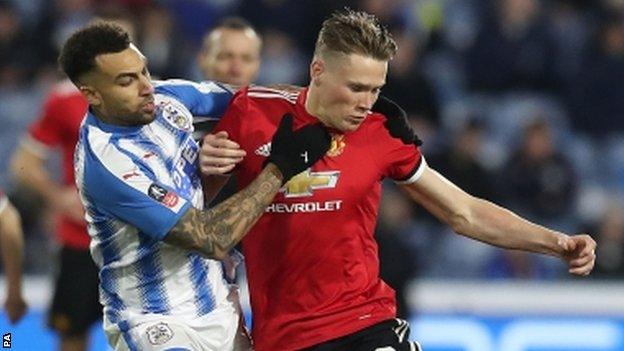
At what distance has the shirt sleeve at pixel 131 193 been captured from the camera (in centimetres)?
552

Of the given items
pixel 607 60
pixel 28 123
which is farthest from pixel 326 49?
pixel 607 60

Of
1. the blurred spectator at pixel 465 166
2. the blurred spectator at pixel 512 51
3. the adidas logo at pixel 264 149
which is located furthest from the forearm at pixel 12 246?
the blurred spectator at pixel 512 51

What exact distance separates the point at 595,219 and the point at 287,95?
6146mm

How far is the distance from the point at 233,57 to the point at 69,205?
3.78ft

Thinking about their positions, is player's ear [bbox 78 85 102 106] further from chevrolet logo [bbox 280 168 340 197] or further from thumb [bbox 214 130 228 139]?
chevrolet logo [bbox 280 168 340 197]

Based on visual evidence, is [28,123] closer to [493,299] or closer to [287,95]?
Result: [493,299]

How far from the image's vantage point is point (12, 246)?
7.23 m

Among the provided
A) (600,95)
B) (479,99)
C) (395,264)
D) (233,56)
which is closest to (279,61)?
(479,99)

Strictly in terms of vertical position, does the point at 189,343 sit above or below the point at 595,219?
above

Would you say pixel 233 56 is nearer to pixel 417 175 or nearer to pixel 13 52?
pixel 417 175

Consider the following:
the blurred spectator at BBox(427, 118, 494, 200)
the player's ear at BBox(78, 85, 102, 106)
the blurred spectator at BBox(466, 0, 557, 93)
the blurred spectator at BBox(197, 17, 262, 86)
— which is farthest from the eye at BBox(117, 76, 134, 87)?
the blurred spectator at BBox(466, 0, 557, 93)

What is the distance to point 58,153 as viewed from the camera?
11.3 meters

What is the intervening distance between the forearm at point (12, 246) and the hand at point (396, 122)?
1951mm

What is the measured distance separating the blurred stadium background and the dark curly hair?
14.5 ft
